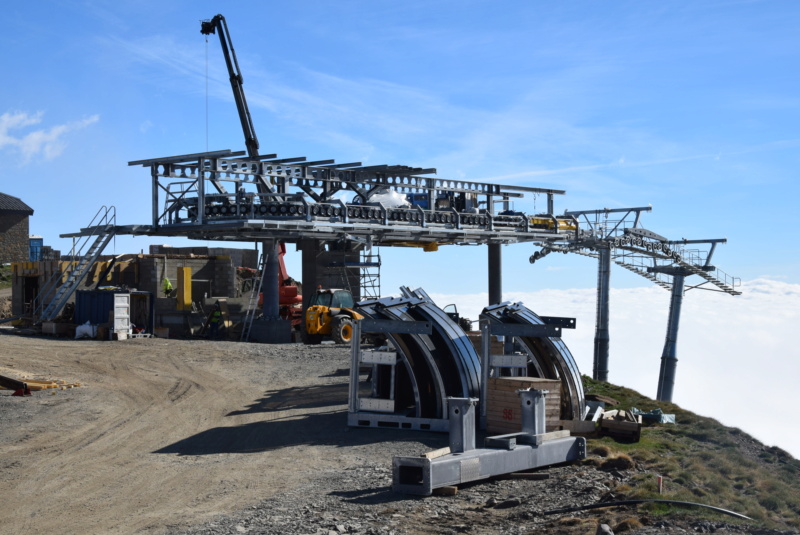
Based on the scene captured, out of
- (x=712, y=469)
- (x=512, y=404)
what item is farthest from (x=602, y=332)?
(x=712, y=469)

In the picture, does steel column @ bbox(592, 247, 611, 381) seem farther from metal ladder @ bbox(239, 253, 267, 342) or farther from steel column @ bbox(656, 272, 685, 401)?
metal ladder @ bbox(239, 253, 267, 342)

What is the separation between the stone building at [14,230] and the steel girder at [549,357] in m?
49.3

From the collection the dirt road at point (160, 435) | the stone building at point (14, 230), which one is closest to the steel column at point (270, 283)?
the dirt road at point (160, 435)

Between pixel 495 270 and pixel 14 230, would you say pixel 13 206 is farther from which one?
pixel 495 270

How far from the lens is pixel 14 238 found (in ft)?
191

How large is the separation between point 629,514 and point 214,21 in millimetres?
38307

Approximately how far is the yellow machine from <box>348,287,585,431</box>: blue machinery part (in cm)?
1444

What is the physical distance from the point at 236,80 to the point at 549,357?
103 ft

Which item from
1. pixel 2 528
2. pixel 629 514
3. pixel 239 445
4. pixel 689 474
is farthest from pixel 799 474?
pixel 2 528

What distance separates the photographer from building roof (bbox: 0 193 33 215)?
57.1 m

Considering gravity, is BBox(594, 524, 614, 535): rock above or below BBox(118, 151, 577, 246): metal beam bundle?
below

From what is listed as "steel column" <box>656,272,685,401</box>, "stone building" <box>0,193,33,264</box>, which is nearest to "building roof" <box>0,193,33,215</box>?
"stone building" <box>0,193,33,264</box>

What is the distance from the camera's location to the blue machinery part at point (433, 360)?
1555 centimetres

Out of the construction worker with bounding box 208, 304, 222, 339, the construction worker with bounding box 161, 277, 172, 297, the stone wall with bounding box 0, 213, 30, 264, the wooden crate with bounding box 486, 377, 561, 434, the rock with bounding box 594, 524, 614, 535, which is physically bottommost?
the rock with bounding box 594, 524, 614, 535
